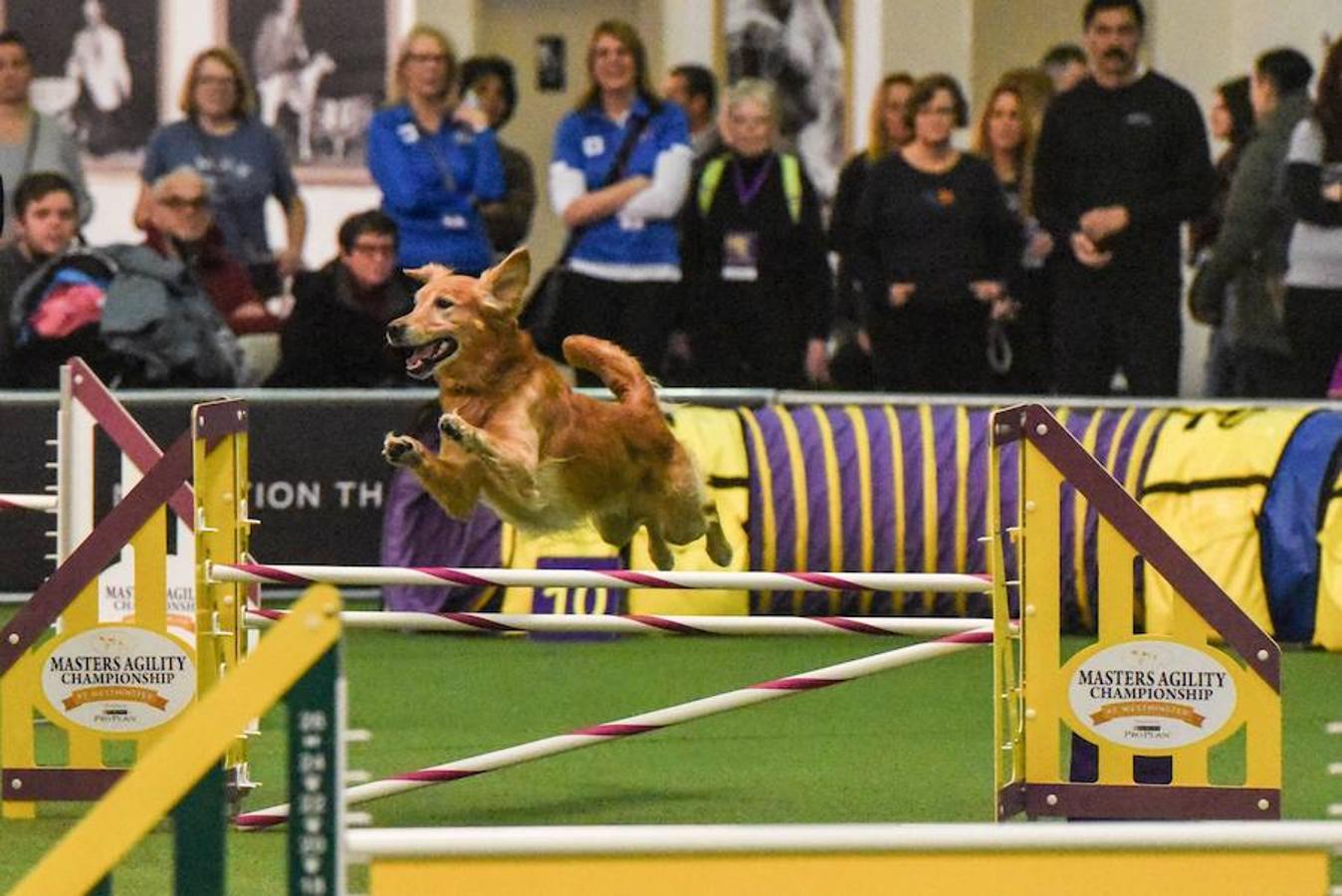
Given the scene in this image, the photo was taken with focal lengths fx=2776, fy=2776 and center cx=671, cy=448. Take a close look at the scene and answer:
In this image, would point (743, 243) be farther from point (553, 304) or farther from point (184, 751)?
point (184, 751)

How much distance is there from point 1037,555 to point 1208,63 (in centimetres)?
1101

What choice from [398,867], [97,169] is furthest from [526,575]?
[97,169]

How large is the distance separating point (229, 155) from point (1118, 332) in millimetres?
3581

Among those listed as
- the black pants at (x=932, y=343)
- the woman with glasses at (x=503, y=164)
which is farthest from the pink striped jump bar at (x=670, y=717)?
the black pants at (x=932, y=343)

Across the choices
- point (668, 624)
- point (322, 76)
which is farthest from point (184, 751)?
point (322, 76)

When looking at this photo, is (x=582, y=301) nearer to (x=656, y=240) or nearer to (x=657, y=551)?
(x=656, y=240)

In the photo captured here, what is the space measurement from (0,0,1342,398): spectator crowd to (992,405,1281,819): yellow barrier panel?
162 inches

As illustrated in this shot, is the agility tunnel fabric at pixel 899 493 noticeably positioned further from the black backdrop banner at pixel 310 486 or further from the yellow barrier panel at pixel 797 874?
the yellow barrier panel at pixel 797 874

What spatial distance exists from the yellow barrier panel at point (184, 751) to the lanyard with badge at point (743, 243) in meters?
7.95

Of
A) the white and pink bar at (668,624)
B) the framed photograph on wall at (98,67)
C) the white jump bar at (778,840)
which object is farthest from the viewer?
the framed photograph on wall at (98,67)

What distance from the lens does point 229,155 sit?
11086mm

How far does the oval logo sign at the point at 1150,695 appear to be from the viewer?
5.84m

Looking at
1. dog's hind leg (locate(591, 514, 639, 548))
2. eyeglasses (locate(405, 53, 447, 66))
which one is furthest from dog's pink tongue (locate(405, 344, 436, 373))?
eyeglasses (locate(405, 53, 447, 66))

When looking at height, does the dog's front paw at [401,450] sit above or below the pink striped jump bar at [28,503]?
above
